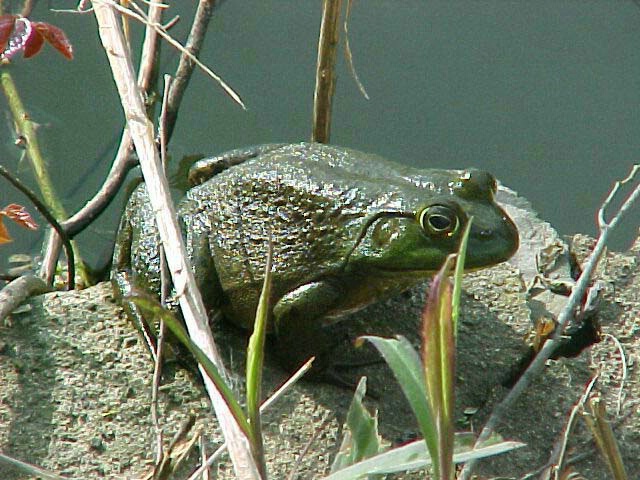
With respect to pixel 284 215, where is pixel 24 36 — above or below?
above

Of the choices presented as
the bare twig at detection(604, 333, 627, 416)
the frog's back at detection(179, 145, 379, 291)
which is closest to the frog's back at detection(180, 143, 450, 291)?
the frog's back at detection(179, 145, 379, 291)

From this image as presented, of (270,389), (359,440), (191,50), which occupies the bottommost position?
(270,389)

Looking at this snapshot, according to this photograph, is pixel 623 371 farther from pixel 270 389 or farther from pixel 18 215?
pixel 18 215

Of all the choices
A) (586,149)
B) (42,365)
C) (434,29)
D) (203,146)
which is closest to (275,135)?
(203,146)

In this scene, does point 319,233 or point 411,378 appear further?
point 319,233

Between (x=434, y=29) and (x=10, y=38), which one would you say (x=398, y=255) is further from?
(x=434, y=29)

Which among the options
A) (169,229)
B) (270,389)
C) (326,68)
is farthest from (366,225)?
(326,68)
